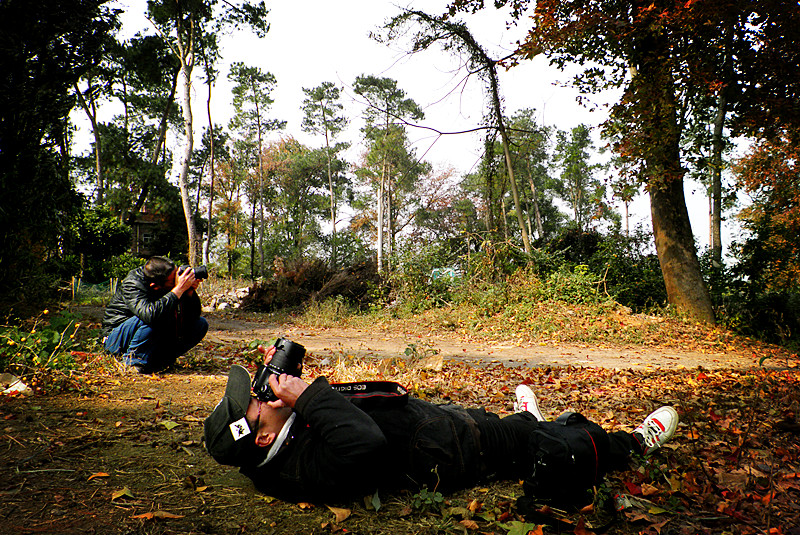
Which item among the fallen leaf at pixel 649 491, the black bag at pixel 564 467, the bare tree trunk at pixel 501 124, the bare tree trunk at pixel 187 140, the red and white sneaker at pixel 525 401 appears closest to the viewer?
the black bag at pixel 564 467

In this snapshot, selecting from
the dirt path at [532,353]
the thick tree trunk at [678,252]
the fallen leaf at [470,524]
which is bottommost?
the fallen leaf at [470,524]

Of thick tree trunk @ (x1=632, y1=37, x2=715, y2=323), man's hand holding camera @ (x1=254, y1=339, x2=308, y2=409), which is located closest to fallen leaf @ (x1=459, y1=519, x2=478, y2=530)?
man's hand holding camera @ (x1=254, y1=339, x2=308, y2=409)

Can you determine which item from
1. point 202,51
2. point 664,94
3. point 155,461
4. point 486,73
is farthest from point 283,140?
point 155,461

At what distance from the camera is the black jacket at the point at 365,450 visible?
1.83 meters

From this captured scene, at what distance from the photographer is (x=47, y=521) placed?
1732 millimetres

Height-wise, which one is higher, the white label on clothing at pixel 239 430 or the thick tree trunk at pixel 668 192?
the thick tree trunk at pixel 668 192

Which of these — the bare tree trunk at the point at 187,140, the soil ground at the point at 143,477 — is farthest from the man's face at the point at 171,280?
the bare tree trunk at the point at 187,140

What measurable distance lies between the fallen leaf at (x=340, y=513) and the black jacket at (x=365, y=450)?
0.05 metres

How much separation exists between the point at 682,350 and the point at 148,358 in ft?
26.0

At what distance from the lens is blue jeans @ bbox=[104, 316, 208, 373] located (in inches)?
168

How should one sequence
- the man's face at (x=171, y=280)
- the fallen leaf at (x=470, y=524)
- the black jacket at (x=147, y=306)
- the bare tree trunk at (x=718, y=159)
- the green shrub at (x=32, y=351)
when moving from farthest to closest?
the bare tree trunk at (x=718, y=159) < the man's face at (x=171, y=280) < the black jacket at (x=147, y=306) < the green shrub at (x=32, y=351) < the fallen leaf at (x=470, y=524)

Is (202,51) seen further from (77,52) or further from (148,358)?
(148,358)

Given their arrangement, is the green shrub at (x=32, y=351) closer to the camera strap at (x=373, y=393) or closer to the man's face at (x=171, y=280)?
the man's face at (x=171, y=280)

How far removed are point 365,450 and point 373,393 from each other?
1.23 ft
